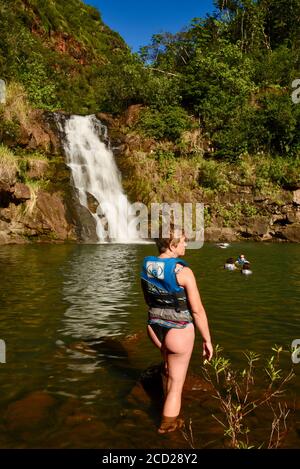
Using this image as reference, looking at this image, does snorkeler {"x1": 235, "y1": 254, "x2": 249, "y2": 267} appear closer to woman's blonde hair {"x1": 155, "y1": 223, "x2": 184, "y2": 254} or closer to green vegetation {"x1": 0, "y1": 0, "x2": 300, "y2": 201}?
woman's blonde hair {"x1": 155, "y1": 223, "x2": 184, "y2": 254}

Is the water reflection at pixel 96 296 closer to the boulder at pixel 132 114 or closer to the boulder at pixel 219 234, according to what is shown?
the boulder at pixel 219 234

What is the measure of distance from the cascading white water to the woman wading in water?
25785 millimetres

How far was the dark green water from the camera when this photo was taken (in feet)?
15.3

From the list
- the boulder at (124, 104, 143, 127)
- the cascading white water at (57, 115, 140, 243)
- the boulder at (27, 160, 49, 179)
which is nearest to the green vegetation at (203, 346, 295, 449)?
the cascading white water at (57, 115, 140, 243)

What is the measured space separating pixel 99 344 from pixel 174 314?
3304mm

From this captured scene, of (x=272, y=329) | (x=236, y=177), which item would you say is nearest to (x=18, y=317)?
(x=272, y=329)

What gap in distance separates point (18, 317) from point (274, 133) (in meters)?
36.1

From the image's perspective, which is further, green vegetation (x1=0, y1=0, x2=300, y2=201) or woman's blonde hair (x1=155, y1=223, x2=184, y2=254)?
green vegetation (x1=0, y1=0, x2=300, y2=201)

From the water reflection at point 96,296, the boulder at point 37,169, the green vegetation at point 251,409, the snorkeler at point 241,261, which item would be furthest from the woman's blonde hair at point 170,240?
the boulder at point 37,169

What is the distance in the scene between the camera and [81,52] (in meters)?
71.8

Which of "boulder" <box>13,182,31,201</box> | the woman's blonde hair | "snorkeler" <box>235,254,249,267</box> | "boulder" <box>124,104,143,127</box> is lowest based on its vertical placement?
"snorkeler" <box>235,254,249,267</box>

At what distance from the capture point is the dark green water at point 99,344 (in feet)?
15.3
